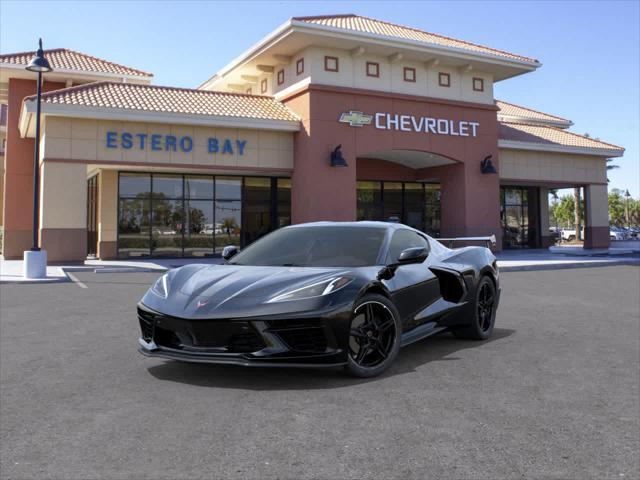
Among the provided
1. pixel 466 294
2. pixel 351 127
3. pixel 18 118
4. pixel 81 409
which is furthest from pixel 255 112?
pixel 81 409

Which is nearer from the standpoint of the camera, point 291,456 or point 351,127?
point 291,456

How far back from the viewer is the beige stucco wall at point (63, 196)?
18.6m

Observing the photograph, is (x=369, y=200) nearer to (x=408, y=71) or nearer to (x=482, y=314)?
(x=408, y=71)

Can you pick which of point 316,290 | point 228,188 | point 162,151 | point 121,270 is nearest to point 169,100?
point 162,151

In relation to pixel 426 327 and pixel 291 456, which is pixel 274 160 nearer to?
pixel 426 327

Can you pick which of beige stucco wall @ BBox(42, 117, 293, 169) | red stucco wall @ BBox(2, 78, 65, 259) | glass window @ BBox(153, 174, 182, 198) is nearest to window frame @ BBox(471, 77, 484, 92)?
beige stucco wall @ BBox(42, 117, 293, 169)

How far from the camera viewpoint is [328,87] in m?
21.5

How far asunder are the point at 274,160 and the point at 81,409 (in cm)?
1864

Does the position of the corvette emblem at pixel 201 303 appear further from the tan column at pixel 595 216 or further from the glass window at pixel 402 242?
the tan column at pixel 595 216

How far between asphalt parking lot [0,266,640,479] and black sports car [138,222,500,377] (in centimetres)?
27

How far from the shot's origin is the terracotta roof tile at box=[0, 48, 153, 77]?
2369 centimetres

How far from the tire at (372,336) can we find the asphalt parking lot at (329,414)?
5.9 inches

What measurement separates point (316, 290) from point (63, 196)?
16938 millimetres

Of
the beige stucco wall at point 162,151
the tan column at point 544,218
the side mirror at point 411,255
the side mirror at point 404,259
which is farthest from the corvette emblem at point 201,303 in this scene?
the tan column at point 544,218
